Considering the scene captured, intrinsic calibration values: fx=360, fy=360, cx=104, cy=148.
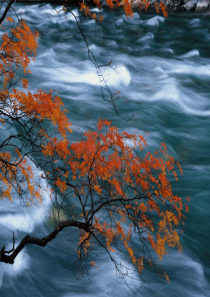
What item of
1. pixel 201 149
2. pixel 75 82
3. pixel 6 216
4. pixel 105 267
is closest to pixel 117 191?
pixel 105 267

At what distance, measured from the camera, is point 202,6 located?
21.2m

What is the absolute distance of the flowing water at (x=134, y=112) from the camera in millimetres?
4188

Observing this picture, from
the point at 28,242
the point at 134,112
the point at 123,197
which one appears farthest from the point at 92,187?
the point at 134,112

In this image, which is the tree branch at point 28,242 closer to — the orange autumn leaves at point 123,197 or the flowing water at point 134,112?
the flowing water at point 134,112

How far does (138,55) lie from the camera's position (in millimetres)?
13938

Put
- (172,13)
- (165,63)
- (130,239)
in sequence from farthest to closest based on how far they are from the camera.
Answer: (172,13)
(165,63)
(130,239)

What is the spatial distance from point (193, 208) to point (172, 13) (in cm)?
1785

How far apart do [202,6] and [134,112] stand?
15052 mm

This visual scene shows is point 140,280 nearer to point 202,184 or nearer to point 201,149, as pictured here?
point 202,184

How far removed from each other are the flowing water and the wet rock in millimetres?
1782

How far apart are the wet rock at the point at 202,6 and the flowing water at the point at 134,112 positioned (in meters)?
1.78

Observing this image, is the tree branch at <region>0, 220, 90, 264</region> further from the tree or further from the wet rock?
the wet rock

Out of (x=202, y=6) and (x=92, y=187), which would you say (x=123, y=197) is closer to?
(x=92, y=187)

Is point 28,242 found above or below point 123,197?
below
